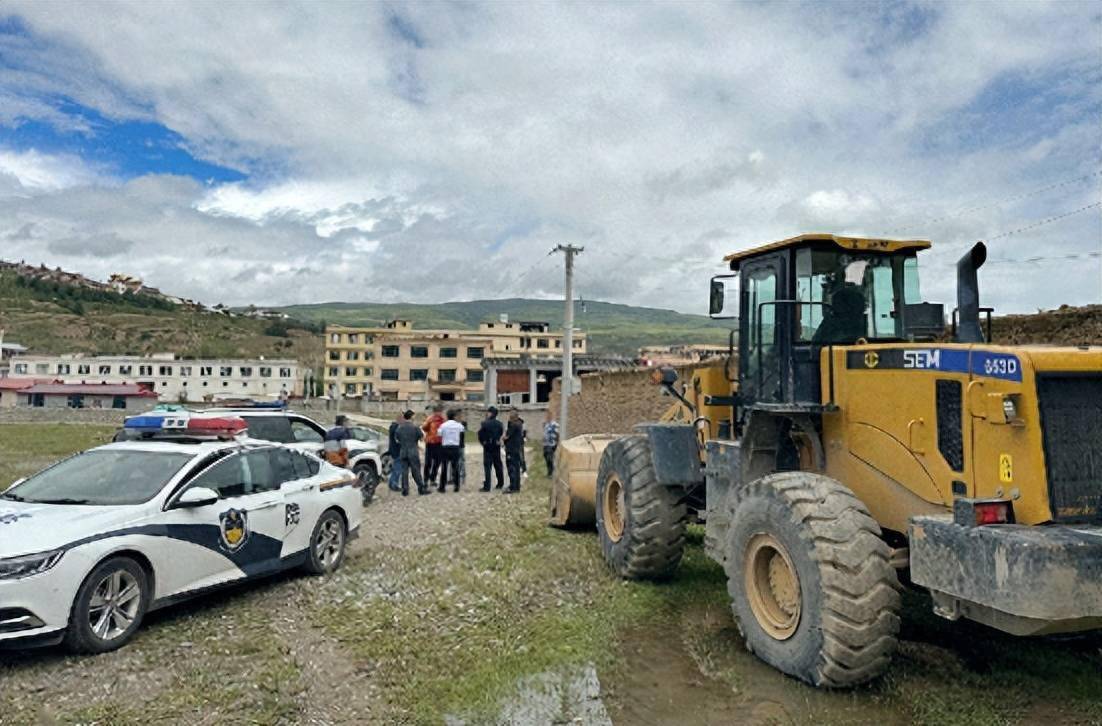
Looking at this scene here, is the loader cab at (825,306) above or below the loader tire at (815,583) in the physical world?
above

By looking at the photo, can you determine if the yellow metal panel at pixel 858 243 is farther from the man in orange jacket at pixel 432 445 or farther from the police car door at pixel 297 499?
the man in orange jacket at pixel 432 445

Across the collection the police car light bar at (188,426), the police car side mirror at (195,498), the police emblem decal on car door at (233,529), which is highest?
the police car light bar at (188,426)

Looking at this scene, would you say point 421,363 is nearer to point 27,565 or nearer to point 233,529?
point 233,529

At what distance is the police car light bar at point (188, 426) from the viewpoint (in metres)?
7.52

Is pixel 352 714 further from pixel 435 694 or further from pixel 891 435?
pixel 891 435

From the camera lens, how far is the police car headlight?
5117mm

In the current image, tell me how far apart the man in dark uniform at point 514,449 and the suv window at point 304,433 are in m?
3.74

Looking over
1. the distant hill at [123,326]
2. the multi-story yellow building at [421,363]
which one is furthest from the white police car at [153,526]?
the distant hill at [123,326]

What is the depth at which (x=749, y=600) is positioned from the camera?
5.70 meters

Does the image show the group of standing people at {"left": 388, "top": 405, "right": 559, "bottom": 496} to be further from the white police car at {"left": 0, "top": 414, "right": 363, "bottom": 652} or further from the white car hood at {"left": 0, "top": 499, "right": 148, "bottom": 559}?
the white car hood at {"left": 0, "top": 499, "right": 148, "bottom": 559}

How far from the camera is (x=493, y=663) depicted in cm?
557

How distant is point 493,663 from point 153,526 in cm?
273

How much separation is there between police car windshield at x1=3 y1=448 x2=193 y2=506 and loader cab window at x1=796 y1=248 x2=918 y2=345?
522cm

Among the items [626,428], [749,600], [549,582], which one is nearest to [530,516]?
[549,582]
